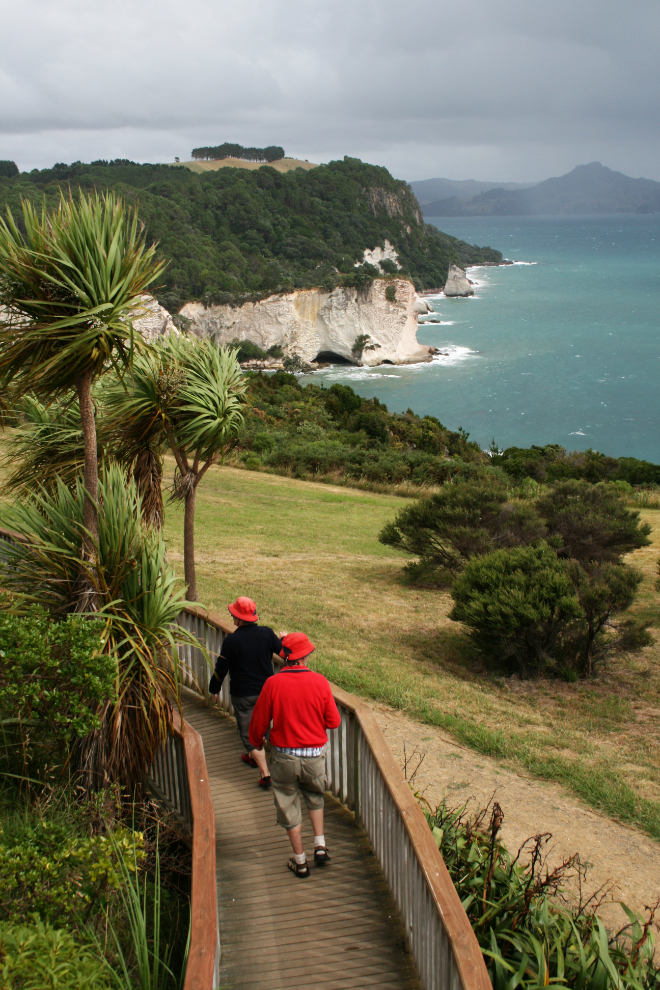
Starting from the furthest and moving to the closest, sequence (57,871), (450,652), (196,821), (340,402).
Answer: (340,402) → (450,652) → (196,821) → (57,871)

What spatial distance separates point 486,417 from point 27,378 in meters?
66.9

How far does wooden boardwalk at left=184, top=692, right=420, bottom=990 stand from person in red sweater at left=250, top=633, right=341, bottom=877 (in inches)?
6.6

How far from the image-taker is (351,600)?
12.6m

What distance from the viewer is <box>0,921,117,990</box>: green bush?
2473 millimetres

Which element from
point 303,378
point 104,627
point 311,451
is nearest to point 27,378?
point 104,627

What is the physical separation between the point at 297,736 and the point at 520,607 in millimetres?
5858

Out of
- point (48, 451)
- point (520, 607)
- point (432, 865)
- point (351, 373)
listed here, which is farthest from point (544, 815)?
point (351, 373)

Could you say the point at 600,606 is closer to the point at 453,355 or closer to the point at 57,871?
the point at 57,871

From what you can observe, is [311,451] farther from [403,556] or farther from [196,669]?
[196,669]

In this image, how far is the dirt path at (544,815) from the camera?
17.3 feet

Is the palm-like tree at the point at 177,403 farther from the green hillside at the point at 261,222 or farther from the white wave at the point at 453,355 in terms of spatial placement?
the white wave at the point at 453,355

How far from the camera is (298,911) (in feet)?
12.7

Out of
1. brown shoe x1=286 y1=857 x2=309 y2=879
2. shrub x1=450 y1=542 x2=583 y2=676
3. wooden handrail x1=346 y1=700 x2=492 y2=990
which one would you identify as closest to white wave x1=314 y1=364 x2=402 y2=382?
shrub x1=450 y1=542 x2=583 y2=676

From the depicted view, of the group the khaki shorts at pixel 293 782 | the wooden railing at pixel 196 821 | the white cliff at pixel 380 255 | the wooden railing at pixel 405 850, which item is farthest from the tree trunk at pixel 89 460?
the white cliff at pixel 380 255
